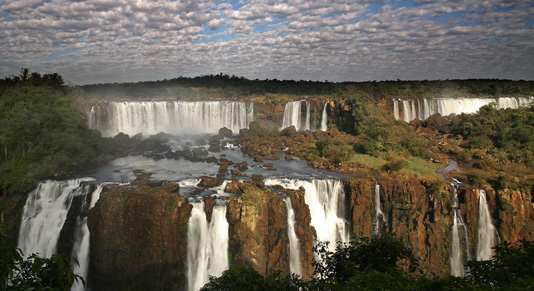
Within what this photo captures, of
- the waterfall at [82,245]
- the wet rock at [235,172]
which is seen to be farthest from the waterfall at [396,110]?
the waterfall at [82,245]

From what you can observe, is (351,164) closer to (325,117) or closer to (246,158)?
(246,158)

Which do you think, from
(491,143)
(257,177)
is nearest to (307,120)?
(491,143)

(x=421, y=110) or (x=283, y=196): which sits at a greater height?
(x=421, y=110)

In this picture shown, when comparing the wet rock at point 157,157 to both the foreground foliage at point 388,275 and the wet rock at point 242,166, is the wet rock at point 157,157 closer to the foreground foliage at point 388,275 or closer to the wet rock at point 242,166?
the wet rock at point 242,166

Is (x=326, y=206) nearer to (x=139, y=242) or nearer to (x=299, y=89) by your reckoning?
(x=139, y=242)

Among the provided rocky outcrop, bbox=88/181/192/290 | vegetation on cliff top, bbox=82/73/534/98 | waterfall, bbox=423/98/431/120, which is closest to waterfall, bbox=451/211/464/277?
rocky outcrop, bbox=88/181/192/290

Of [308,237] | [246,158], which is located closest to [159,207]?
[308,237]
